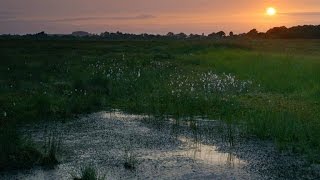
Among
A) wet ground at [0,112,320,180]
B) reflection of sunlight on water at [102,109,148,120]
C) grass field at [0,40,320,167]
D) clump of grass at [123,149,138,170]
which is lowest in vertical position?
reflection of sunlight on water at [102,109,148,120]

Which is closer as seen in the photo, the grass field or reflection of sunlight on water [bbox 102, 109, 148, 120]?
the grass field

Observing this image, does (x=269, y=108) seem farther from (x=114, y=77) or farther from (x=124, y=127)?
(x=114, y=77)

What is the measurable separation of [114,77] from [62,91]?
18.9 ft

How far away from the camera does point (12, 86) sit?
2578cm

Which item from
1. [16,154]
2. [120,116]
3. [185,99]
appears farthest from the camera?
[185,99]

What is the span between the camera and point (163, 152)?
14.0 metres

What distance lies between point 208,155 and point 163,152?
126 cm

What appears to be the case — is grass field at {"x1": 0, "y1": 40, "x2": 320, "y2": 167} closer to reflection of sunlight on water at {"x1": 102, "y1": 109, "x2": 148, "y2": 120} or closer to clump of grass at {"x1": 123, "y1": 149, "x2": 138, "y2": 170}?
reflection of sunlight on water at {"x1": 102, "y1": 109, "x2": 148, "y2": 120}

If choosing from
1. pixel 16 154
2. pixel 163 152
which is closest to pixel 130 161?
pixel 163 152

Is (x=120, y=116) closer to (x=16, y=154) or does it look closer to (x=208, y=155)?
(x=208, y=155)

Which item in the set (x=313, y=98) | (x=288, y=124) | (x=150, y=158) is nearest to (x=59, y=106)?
(x=150, y=158)

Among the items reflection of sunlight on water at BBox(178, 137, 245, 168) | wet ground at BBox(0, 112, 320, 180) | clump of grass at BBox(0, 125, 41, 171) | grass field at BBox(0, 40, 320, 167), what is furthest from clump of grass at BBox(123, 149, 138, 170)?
grass field at BBox(0, 40, 320, 167)

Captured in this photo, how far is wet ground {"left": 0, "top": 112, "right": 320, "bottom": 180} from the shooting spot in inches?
473

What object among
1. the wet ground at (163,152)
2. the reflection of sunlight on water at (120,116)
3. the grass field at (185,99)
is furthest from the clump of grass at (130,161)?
the reflection of sunlight on water at (120,116)
